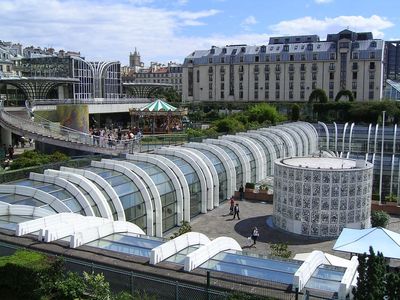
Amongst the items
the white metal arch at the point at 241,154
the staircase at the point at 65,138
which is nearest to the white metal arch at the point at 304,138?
the white metal arch at the point at 241,154

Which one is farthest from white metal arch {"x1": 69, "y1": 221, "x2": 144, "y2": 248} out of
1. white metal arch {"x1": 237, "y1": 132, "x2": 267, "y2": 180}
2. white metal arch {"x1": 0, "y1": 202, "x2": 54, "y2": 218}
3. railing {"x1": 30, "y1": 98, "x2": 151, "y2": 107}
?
railing {"x1": 30, "y1": 98, "x2": 151, "y2": 107}

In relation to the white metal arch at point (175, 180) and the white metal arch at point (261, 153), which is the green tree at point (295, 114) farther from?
the white metal arch at point (175, 180)

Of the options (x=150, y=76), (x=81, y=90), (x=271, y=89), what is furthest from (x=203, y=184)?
(x=150, y=76)

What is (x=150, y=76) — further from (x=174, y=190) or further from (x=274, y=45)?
(x=174, y=190)

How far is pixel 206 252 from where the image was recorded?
46.1 feet

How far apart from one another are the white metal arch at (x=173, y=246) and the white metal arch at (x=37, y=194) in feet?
21.6

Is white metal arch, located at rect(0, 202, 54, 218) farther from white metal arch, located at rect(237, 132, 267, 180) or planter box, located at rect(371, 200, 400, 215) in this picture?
white metal arch, located at rect(237, 132, 267, 180)

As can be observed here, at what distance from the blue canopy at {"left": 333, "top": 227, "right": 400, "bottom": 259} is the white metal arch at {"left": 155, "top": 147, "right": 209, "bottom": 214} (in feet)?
39.6

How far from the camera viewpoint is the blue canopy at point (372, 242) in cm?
1961

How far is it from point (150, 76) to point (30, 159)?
Answer: 489 ft

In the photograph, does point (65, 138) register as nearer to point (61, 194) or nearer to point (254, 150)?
point (254, 150)

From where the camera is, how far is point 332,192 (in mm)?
27500

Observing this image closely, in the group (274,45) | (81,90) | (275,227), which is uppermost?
(274,45)

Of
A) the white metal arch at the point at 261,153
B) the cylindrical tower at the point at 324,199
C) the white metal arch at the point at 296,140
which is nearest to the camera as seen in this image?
the cylindrical tower at the point at 324,199
